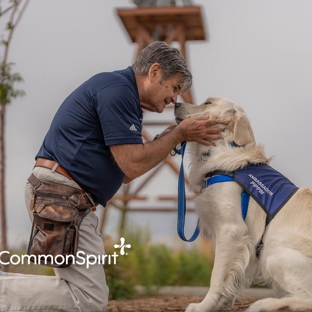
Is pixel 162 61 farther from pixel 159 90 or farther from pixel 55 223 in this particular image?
pixel 55 223

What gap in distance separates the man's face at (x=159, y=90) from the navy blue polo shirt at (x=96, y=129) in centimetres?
16

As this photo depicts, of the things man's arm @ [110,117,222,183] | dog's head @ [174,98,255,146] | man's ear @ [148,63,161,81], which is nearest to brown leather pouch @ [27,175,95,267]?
man's arm @ [110,117,222,183]

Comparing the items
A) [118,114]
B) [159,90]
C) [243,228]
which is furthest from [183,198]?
[118,114]

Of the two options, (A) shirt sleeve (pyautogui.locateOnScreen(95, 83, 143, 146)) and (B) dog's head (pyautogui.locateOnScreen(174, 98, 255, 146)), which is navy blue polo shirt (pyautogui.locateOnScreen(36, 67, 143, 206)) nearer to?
(A) shirt sleeve (pyautogui.locateOnScreen(95, 83, 143, 146))

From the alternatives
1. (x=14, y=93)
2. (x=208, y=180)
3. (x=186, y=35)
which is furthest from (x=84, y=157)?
(x=186, y=35)

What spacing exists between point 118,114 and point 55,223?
82cm

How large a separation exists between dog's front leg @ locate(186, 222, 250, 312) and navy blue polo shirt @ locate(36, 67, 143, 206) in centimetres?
93

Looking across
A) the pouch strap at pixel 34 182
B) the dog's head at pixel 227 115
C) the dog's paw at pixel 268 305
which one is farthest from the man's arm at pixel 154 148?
the dog's paw at pixel 268 305

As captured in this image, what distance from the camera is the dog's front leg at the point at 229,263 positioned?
4.20 metres

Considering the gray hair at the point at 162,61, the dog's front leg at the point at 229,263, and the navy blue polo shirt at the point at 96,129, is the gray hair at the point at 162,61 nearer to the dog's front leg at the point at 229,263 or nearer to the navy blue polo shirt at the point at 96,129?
the navy blue polo shirt at the point at 96,129

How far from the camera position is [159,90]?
420cm

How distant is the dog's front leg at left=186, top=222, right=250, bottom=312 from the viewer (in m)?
4.20

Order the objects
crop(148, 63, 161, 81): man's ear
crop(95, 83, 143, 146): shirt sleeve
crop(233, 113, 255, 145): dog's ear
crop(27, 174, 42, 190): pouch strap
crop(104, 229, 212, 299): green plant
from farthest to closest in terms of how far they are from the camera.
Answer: crop(104, 229, 212, 299): green plant < crop(233, 113, 255, 145): dog's ear < crop(148, 63, 161, 81): man's ear < crop(27, 174, 42, 190): pouch strap < crop(95, 83, 143, 146): shirt sleeve

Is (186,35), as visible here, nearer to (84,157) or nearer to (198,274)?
(198,274)
